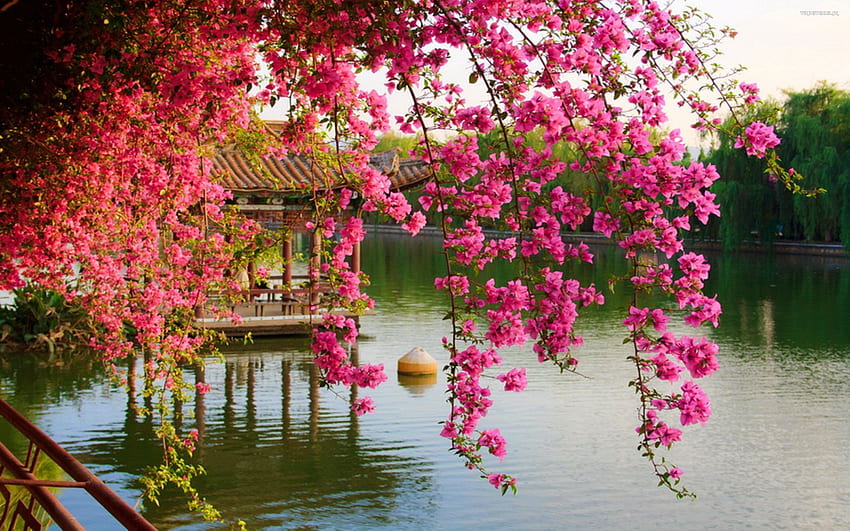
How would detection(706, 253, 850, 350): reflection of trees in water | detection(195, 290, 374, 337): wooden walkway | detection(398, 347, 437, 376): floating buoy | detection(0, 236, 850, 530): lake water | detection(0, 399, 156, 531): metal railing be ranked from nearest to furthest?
detection(0, 399, 156, 531): metal railing → detection(0, 236, 850, 530): lake water → detection(398, 347, 437, 376): floating buoy → detection(195, 290, 374, 337): wooden walkway → detection(706, 253, 850, 350): reflection of trees in water

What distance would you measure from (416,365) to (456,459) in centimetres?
325

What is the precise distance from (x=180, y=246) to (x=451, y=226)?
266 cm

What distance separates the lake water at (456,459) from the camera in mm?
6586

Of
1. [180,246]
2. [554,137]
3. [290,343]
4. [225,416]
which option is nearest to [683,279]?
[554,137]

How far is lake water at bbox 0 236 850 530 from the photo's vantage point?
21.6 feet

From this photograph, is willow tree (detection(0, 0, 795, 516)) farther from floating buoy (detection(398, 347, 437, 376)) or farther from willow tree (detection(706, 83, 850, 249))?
willow tree (detection(706, 83, 850, 249))

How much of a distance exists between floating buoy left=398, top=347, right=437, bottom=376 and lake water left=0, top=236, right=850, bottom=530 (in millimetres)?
180

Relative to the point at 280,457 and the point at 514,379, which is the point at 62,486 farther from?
the point at 280,457

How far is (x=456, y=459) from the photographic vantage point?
7730mm

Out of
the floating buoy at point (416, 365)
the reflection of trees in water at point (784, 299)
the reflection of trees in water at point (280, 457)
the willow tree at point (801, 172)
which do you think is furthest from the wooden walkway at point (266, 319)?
the willow tree at point (801, 172)

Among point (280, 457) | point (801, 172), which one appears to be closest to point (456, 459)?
point (280, 457)

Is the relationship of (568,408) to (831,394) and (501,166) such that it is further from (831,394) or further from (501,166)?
(501,166)

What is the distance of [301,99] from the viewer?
106 inches

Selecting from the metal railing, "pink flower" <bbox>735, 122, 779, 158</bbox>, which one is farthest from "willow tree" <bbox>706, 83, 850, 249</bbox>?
the metal railing
